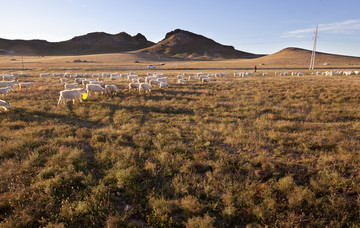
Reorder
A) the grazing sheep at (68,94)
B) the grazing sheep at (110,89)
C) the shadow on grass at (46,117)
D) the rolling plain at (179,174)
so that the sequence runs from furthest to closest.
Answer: the grazing sheep at (110,89)
the grazing sheep at (68,94)
the shadow on grass at (46,117)
the rolling plain at (179,174)

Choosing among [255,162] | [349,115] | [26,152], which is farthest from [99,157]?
[349,115]

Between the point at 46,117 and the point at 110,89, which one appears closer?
the point at 46,117

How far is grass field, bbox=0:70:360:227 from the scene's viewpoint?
333 cm

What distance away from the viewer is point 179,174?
14.7 ft

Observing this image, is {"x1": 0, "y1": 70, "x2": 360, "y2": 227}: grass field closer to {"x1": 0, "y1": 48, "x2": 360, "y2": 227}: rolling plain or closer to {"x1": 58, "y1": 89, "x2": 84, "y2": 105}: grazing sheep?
{"x1": 0, "y1": 48, "x2": 360, "y2": 227}: rolling plain

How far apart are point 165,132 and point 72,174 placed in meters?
3.87

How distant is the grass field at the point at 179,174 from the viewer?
10.9ft

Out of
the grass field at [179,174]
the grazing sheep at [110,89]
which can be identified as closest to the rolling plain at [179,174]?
the grass field at [179,174]

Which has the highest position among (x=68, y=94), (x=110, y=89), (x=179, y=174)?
(x=110, y=89)

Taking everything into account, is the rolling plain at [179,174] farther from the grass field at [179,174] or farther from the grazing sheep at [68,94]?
the grazing sheep at [68,94]

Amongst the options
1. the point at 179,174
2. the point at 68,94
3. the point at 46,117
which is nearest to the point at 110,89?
the point at 68,94

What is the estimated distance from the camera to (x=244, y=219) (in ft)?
11.1

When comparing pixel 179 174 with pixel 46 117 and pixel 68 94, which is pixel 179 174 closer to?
pixel 46 117

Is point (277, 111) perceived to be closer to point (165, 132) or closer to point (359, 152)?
point (359, 152)
